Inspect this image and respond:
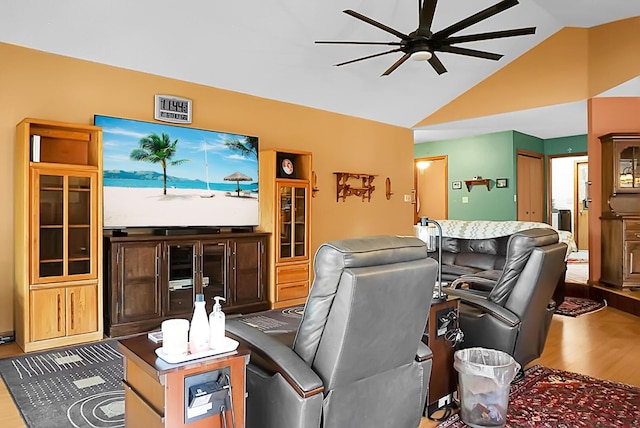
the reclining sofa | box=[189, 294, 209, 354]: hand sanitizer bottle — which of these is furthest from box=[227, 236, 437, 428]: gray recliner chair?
the reclining sofa

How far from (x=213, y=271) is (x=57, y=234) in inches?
58.0

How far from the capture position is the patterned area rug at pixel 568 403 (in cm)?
249

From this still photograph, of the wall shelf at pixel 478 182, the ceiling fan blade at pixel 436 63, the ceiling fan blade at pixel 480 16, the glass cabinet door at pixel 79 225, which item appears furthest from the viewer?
the wall shelf at pixel 478 182

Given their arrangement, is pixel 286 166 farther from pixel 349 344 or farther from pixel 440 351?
pixel 349 344

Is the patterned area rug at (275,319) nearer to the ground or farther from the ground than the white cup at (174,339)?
nearer to the ground

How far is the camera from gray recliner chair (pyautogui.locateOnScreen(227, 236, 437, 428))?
5.41 ft

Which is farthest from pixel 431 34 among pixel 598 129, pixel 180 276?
pixel 598 129

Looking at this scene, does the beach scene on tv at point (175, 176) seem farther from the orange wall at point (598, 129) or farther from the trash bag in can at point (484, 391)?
the orange wall at point (598, 129)

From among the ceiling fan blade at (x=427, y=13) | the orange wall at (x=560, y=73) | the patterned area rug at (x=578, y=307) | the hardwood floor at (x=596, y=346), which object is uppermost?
the orange wall at (x=560, y=73)

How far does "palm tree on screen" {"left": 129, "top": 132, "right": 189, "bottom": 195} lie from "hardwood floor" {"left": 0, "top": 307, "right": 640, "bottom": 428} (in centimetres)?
197

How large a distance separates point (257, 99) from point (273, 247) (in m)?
1.84

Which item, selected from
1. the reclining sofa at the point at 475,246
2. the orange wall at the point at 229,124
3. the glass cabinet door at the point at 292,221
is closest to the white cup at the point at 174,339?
the orange wall at the point at 229,124

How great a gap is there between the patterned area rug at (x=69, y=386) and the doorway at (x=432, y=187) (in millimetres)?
7388

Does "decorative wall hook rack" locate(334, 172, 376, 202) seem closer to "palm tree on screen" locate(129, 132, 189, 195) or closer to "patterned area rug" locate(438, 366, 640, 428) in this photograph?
"palm tree on screen" locate(129, 132, 189, 195)
